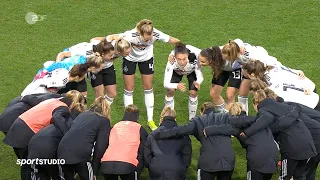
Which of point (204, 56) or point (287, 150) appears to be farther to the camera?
point (204, 56)

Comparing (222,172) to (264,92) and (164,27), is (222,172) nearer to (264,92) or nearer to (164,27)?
(264,92)

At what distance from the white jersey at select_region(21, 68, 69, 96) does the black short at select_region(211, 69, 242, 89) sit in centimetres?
280

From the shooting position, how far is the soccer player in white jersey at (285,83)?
1042cm

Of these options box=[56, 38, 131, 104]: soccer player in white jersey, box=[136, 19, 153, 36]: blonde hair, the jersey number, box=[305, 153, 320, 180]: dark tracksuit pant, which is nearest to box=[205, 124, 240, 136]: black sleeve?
box=[305, 153, 320, 180]: dark tracksuit pant

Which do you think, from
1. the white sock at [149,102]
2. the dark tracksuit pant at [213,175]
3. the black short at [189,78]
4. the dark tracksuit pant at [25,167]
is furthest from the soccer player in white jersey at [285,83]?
the dark tracksuit pant at [25,167]

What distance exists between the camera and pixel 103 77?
1200 cm


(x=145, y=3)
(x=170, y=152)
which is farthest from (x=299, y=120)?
(x=145, y=3)

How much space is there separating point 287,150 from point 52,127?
332 cm

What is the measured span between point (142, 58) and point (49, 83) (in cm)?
213

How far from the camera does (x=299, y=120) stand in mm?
9500

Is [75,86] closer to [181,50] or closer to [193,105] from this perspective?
[181,50]

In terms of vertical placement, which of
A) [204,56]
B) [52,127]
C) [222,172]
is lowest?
[222,172]

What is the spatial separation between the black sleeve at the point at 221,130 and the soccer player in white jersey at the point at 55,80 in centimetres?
265

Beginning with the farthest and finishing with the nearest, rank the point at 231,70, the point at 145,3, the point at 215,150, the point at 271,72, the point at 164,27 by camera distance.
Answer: the point at 145,3 → the point at 164,27 → the point at 231,70 → the point at 271,72 → the point at 215,150
